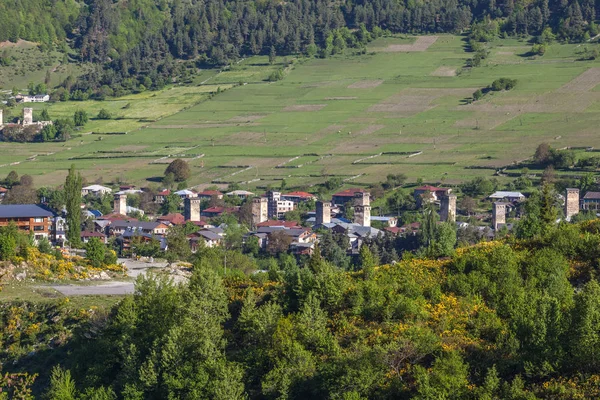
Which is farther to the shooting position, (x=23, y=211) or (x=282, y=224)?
(x=282, y=224)

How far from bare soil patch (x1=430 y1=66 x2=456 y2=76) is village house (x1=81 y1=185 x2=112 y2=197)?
63.5m

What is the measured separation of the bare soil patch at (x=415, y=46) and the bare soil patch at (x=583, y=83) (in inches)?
1390

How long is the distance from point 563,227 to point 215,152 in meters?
97.7

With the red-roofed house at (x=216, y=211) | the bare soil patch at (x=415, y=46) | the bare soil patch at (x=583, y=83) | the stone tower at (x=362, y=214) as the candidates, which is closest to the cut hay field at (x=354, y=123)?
the bare soil patch at (x=583, y=83)

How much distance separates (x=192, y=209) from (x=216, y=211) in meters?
2.46

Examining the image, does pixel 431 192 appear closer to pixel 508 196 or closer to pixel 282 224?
pixel 508 196

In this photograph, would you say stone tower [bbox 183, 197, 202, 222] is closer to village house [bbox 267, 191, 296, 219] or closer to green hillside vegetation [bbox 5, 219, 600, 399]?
village house [bbox 267, 191, 296, 219]

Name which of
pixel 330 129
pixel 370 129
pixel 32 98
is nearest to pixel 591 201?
pixel 370 129

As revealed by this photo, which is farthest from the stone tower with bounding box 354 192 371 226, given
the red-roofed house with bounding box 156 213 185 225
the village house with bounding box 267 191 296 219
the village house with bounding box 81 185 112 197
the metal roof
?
the metal roof

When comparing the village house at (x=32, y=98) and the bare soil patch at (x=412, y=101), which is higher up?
the bare soil patch at (x=412, y=101)

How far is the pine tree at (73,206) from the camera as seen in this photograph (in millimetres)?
75688

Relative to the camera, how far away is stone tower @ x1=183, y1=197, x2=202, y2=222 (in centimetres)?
11304

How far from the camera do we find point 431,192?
112 m

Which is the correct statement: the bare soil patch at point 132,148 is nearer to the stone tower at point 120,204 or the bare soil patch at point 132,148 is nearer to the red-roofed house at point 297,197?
the stone tower at point 120,204
